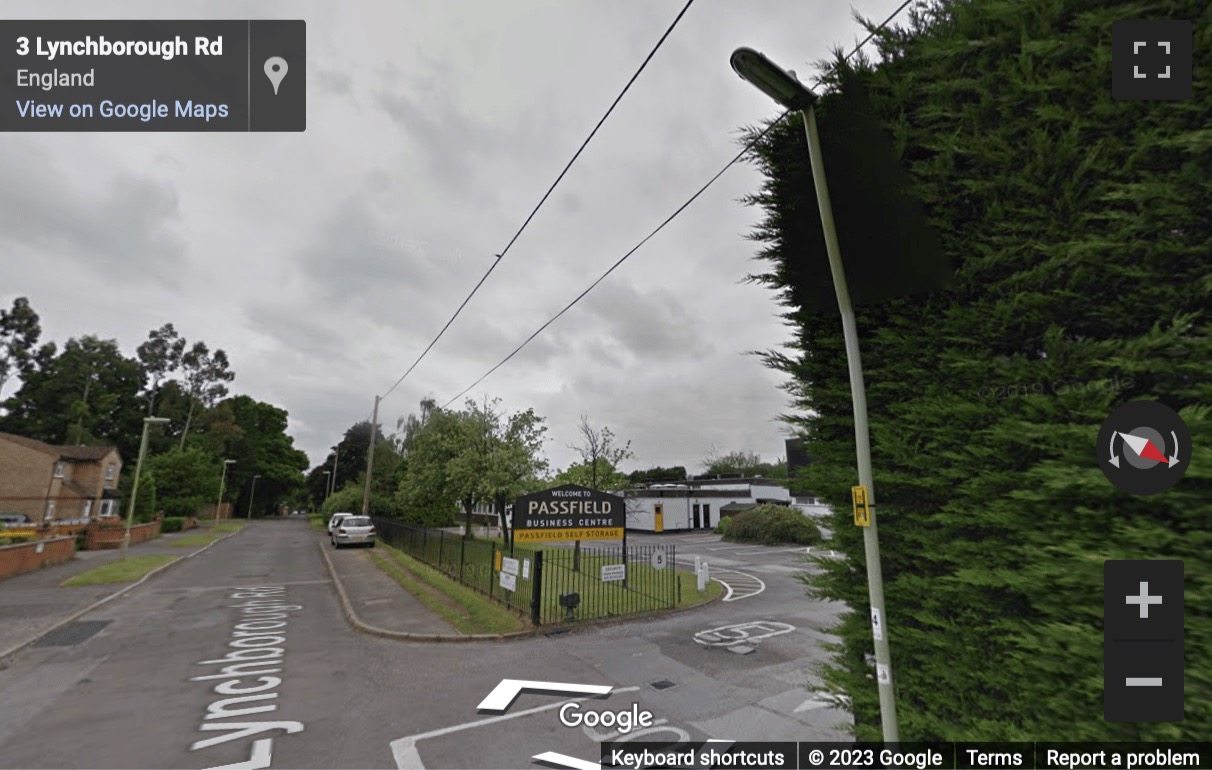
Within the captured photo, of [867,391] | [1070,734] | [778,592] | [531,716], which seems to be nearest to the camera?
[1070,734]

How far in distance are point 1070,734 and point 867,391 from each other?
6.93 feet

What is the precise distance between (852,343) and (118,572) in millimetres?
23390

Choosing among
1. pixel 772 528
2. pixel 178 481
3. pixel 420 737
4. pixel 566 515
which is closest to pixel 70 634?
pixel 420 737

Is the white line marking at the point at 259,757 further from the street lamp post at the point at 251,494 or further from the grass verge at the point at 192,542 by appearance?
the street lamp post at the point at 251,494

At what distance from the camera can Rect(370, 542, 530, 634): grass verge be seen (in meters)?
9.91

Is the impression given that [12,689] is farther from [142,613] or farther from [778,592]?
[778,592]

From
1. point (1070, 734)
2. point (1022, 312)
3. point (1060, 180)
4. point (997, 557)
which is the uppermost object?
point (1060, 180)

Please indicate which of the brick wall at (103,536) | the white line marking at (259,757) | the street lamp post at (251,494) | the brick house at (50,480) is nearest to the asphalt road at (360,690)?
the white line marking at (259,757)

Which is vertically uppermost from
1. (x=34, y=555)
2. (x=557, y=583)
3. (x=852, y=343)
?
(x=852, y=343)

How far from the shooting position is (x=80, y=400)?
51969 millimetres

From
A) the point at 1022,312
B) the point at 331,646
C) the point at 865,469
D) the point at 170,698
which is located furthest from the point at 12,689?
the point at 1022,312

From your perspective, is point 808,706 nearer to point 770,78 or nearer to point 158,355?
point 770,78

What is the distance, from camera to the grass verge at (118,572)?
1519cm

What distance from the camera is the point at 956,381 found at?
125 inches
